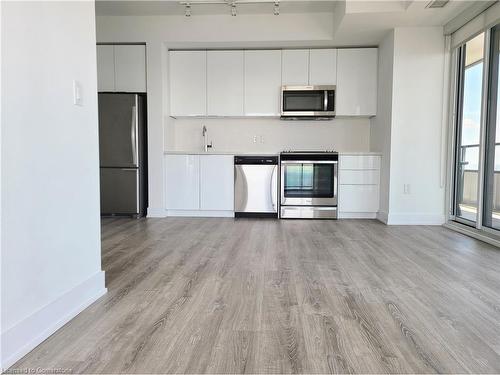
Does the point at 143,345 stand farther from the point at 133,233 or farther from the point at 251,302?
the point at 133,233

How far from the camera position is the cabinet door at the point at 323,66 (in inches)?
179

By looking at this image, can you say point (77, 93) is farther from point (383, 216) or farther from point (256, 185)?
point (383, 216)

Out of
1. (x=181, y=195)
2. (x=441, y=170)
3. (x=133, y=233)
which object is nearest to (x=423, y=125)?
(x=441, y=170)

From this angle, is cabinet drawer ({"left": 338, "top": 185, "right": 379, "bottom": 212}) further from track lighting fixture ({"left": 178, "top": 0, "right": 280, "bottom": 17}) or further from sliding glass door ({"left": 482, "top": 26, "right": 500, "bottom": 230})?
track lighting fixture ({"left": 178, "top": 0, "right": 280, "bottom": 17})

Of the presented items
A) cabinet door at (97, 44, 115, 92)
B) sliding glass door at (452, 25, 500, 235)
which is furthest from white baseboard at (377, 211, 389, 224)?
cabinet door at (97, 44, 115, 92)

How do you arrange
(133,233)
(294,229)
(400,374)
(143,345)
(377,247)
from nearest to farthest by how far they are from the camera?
(400,374)
(143,345)
(377,247)
(133,233)
(294,229)

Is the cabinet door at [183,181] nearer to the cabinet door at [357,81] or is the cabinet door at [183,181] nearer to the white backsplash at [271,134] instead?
the white backsplash at [271,134]

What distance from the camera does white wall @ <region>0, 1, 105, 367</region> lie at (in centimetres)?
117

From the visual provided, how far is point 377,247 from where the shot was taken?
9.57 feet

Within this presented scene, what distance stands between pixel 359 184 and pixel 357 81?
53.5 inches

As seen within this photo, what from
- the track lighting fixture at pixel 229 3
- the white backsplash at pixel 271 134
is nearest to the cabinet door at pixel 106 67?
the white backsplash at pixel 271 134

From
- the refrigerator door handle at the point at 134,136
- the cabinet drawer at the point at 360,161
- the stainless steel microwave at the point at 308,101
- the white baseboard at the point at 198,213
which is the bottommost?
the white baseboard at the point at 198,213

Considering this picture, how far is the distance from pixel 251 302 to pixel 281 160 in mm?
2906

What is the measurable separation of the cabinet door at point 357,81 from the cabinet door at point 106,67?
2941mm
